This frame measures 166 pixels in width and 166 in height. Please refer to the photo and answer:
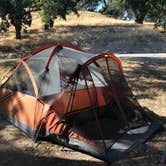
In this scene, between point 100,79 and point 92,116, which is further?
point 100,79

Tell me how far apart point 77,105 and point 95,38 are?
14.0 meters

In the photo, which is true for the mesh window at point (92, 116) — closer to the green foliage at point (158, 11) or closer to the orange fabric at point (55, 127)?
the orange fabric at point (55, 127)

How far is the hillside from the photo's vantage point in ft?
63.7

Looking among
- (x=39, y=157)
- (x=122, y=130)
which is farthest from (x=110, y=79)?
(x=39, y=157)

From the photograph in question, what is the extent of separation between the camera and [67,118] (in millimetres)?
7090

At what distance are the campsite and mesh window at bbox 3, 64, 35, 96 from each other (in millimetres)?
508

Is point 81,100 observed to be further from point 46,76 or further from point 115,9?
point 115,9

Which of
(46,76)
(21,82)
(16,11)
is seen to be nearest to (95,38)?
(16,11)

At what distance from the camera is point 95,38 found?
21.1 metres

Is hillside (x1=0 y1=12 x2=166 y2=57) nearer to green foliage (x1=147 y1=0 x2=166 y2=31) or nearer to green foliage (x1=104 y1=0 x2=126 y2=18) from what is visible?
green foliage (x1=147 y1=0 x2=166 y2=31)

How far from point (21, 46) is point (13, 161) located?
14048 millimetres

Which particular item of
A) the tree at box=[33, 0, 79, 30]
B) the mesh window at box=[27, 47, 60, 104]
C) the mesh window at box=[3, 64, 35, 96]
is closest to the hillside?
the tree at box=[33, 0, 79, 30]

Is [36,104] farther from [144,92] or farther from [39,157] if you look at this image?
[144,92]

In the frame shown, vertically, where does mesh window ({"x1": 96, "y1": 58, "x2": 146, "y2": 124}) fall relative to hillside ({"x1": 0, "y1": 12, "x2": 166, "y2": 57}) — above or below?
above
